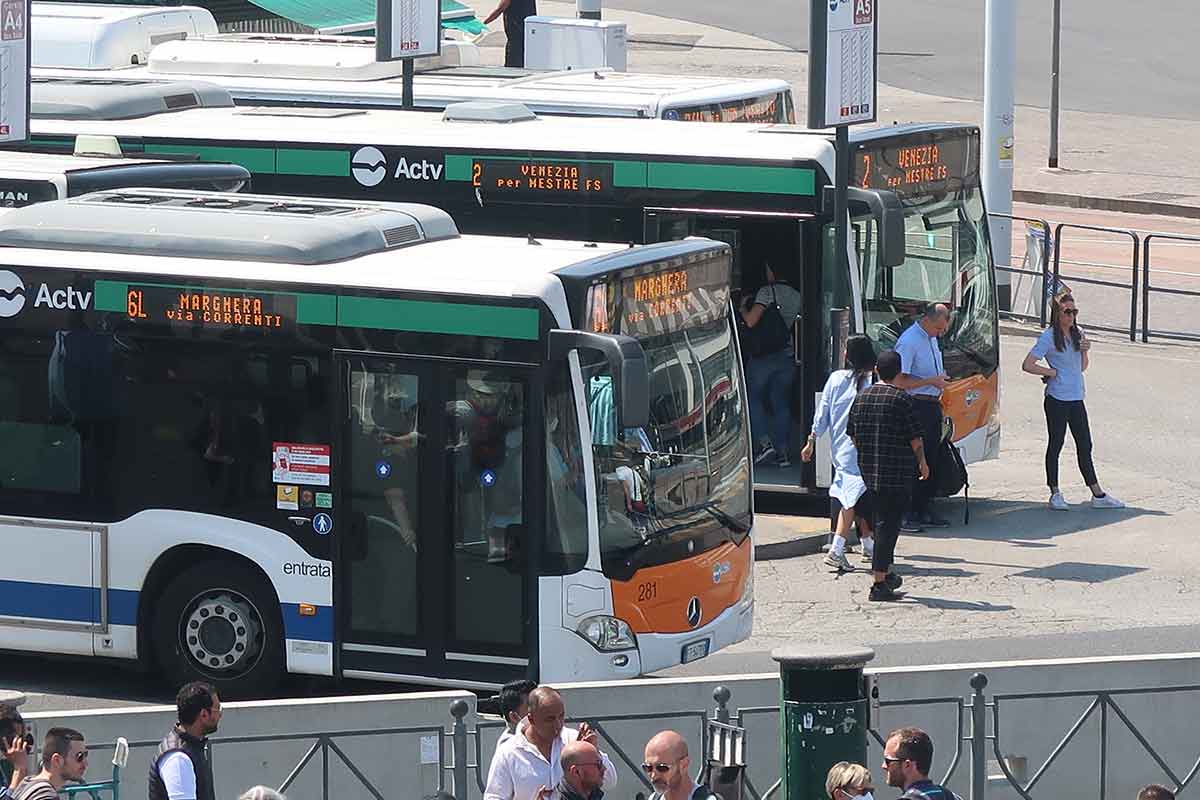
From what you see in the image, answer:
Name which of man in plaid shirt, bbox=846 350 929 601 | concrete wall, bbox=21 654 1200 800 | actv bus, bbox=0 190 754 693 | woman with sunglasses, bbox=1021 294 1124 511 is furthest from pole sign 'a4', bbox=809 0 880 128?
concrete wall, bbox=21 654 1200 800

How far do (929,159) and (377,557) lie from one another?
6.92 m

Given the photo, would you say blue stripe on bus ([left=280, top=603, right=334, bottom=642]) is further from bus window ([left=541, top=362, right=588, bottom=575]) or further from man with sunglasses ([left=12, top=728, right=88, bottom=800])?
man with sunglasses ([left=12, top=728, right=88, bottom=800])

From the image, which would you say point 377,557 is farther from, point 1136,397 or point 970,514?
point 1136,397

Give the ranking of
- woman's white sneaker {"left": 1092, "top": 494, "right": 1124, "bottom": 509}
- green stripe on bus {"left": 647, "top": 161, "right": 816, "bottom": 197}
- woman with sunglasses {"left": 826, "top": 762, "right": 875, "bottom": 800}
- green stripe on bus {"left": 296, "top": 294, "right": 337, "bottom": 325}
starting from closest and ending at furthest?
woman with sunglasses {"left": 826, "top": 762, "right": 875, "bottom": 800}
green stripe on bus {"left": 296, "top": 294, "right": 337, "bottom": 325}
green stripe on bus {"left": 647, "top": 161, "right": 816, "bottom": 197}
woman's white sneaker {"left": 1092, "top": 494, "right": 1124, "bottom": 509}

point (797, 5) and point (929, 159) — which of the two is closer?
point (929, 159)

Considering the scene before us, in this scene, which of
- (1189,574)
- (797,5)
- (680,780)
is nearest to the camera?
(680,780)

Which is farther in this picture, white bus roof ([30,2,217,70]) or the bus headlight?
white bus roof ([30,2,217,70])

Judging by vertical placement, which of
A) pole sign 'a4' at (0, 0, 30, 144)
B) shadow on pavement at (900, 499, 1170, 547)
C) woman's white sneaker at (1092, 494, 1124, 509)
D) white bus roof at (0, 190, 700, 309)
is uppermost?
pole sign 'a4' at (0, 0, 30, 144)

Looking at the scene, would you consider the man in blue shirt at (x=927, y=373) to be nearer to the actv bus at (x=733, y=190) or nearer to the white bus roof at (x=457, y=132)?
the actv bus at (x=733, y=190)

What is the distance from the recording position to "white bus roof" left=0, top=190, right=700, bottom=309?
11.8m

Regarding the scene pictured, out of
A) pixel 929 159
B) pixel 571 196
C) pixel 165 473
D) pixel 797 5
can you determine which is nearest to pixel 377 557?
pixel 165 473

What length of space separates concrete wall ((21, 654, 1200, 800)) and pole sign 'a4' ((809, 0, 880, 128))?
20.4 ft

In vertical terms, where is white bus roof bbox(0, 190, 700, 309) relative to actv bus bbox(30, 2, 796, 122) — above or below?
below

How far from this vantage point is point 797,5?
51656 mm
